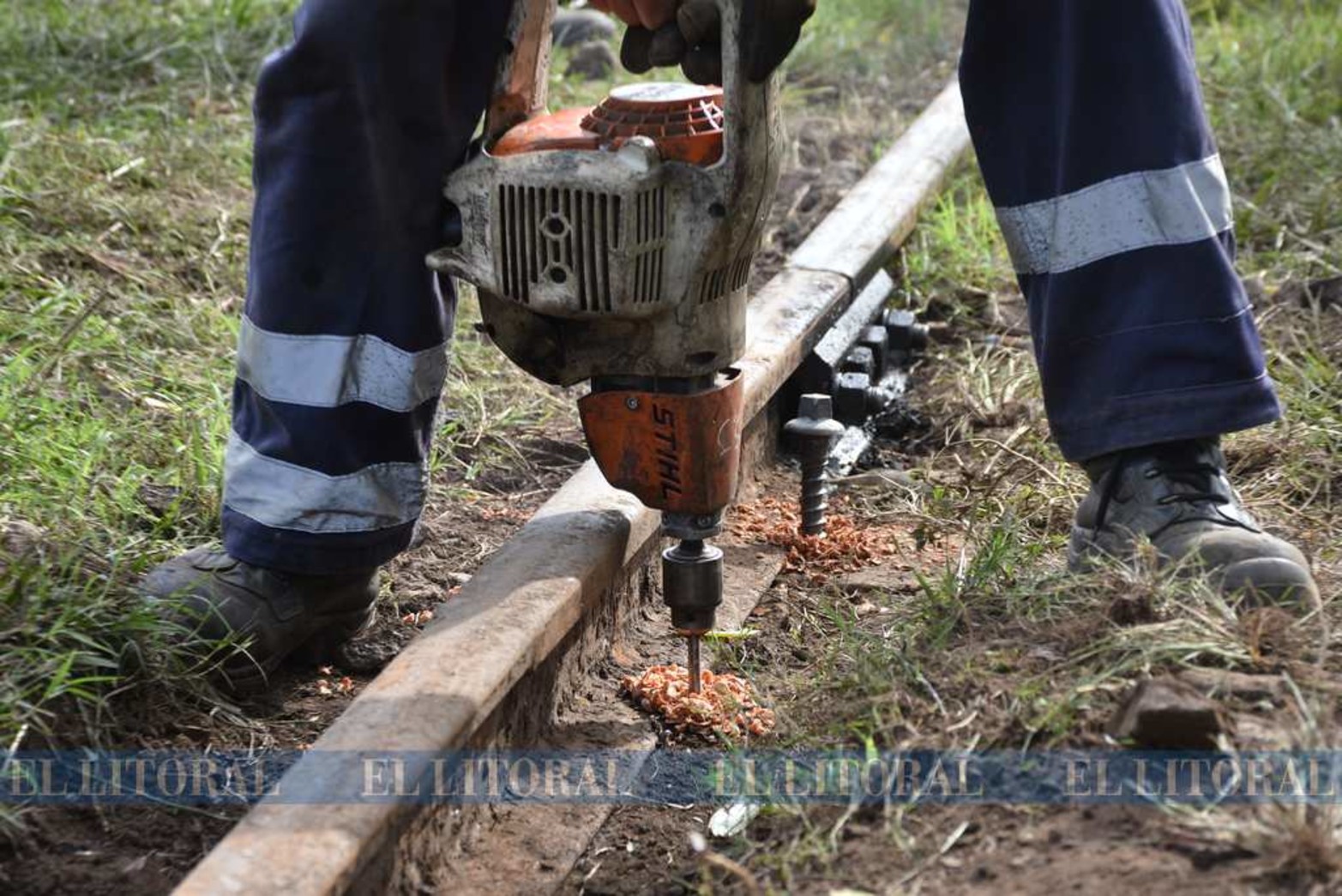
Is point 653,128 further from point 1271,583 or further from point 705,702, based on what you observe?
point 1271,583

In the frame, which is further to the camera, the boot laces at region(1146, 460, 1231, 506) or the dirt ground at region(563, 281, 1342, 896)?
the boot laces at region(1146, 460, 1231, 506)

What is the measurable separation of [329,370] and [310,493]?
20cm

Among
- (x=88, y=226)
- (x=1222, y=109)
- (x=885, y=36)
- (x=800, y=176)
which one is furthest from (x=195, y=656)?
(x=885, y=36)

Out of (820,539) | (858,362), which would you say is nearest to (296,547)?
(820,539)

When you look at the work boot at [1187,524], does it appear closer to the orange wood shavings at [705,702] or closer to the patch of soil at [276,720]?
the orange wood shavings at [705,702]

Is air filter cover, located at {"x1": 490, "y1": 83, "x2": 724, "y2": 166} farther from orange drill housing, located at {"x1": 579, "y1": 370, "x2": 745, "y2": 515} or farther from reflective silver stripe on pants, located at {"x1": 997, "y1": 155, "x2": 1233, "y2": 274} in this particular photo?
reflective silver stripe on pants, located at {"x1": 997, "y1": 155, "x2": 1233, "y2": 274}

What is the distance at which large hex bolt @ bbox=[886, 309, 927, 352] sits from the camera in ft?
14.7

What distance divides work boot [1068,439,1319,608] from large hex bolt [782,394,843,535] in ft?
2.30

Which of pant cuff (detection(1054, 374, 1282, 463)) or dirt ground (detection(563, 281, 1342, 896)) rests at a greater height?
pant cuff (detection(1054, 374, 1282, 463))

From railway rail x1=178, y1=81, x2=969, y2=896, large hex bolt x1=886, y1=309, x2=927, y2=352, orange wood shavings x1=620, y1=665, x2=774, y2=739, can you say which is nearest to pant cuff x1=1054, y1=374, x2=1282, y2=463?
orange wood shavings x1=620, y1=665, x2=774, y2=739

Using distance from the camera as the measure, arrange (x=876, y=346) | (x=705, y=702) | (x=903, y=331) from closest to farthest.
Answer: (x=705, y=702) → (x=876, y=346) → (x=903, y=331)

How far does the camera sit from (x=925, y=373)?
4480 millimetres

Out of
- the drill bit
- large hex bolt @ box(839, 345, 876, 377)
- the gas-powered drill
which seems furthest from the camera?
large hex bolt @ box(839, 345, 876, 377)

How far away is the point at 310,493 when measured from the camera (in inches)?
109
